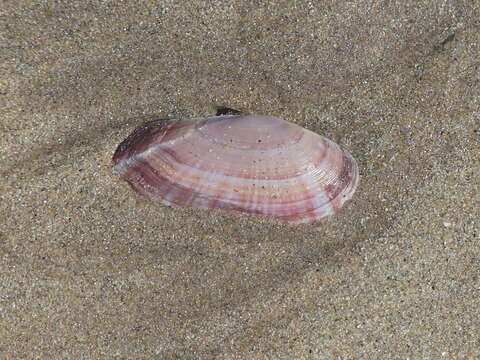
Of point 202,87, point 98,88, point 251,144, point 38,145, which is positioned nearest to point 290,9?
point 202,87

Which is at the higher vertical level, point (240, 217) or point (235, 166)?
point (235, 166)

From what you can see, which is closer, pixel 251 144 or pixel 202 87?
pixel 251 144

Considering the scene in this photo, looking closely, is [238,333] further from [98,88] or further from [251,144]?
[98,88]
